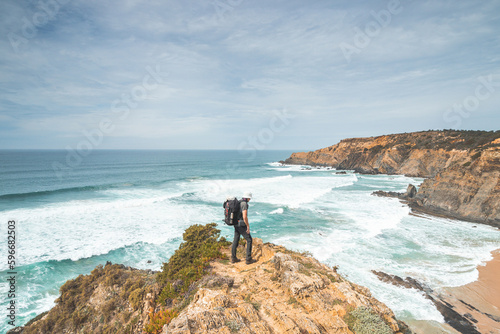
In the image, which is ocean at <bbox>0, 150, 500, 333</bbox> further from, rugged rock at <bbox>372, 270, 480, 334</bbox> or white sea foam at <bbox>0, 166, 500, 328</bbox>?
rugged rock at <bbox>372, 270, 480, 334</bbox>

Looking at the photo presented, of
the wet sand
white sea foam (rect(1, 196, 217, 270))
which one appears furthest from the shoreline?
white sea foam (rect(1, 196, 217, 270))

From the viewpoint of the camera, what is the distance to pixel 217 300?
4.61 meters

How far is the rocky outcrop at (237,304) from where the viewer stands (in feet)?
14.3

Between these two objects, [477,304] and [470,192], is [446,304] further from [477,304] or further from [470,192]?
[470,192]

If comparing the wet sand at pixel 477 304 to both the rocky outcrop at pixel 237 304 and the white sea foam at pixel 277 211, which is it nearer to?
the rocky outcrop at pixel 237 304

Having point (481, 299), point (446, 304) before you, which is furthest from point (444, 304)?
point (481, 299)

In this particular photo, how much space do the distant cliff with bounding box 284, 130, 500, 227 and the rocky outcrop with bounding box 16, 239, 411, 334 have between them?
970 inches

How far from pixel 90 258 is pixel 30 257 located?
11.3 ft

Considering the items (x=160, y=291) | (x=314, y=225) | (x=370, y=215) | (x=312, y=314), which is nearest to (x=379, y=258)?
(x=314, y=225)

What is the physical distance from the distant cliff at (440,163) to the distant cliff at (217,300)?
2469cm

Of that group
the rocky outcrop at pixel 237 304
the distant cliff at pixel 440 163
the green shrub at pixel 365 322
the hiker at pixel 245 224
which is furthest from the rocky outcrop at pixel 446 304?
the distant cliff at pixel 440 163

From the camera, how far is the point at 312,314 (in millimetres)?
4965

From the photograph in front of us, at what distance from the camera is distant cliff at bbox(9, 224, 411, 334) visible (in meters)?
4.45

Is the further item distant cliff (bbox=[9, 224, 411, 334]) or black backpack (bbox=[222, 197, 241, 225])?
black backpack (bbox=[222, 197, 241, 225])
